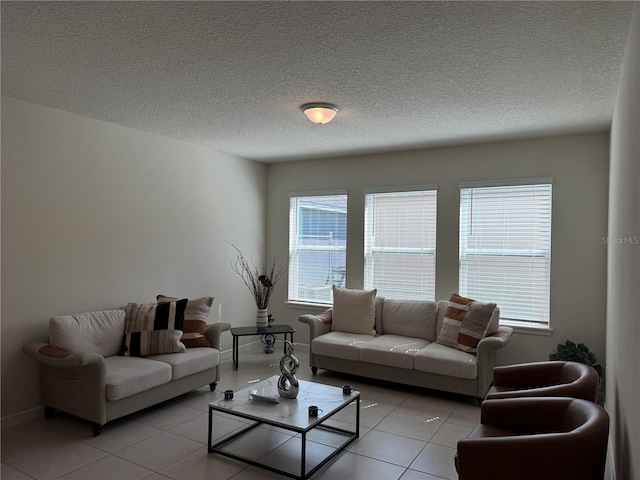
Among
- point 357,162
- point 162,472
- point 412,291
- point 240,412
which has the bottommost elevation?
point 162,472

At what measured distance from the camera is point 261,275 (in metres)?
6.20

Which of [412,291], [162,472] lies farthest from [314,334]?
[162,472]

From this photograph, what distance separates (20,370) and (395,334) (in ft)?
12.2

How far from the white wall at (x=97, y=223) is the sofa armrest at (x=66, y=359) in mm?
243

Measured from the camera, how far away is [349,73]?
303 centimetres

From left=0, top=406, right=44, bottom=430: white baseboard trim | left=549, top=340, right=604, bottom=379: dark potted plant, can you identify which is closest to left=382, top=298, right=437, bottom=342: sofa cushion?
left=549, top=340, right=604, bottom=379: dark potted plant

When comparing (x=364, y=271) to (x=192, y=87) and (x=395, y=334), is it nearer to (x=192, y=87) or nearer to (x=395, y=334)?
(x=395, y=334)

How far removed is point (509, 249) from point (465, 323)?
109cm

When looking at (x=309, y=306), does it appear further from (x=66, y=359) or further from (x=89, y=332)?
(x=66, y=359)

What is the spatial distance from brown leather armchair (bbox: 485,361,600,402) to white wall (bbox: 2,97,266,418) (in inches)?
143

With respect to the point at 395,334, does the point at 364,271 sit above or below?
above

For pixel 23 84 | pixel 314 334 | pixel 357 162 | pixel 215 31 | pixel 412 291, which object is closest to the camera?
pixel 215 31

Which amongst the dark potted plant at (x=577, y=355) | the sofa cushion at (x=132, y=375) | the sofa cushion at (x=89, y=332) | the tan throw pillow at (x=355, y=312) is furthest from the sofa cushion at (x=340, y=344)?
the sofa cushion at (x=89, y=332)

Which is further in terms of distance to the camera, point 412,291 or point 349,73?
point 412,291
